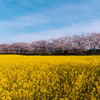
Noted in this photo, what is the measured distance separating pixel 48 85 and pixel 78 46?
49571mm

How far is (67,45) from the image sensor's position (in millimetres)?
57438

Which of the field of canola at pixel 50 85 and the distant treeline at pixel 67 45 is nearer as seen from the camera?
the field of canola at pixel 50 85

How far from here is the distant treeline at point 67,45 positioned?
52000 mm

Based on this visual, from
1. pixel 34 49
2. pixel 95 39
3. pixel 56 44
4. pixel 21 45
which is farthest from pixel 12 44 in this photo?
pixel 95 39

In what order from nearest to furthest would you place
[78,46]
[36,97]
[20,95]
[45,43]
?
[20,95] → [36,97] → [78,46] → [45,43]

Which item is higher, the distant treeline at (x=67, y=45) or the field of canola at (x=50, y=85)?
the distant treeline at (x=67, y=45)

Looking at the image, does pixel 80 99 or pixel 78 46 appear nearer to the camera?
pixel 80 99

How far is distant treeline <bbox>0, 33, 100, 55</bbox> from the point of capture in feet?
171

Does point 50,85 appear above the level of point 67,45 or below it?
below

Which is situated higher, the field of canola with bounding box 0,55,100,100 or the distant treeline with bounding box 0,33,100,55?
the distant treeline with bounding box 0,33,100,55

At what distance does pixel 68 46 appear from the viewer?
57344 mm

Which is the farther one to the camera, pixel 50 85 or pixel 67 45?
pixel 67 45

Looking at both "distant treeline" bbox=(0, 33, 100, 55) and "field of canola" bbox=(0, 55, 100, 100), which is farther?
"distant treeline" bbox=(0, 33, 100, 55)

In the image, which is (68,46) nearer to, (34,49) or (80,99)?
(34,49)
